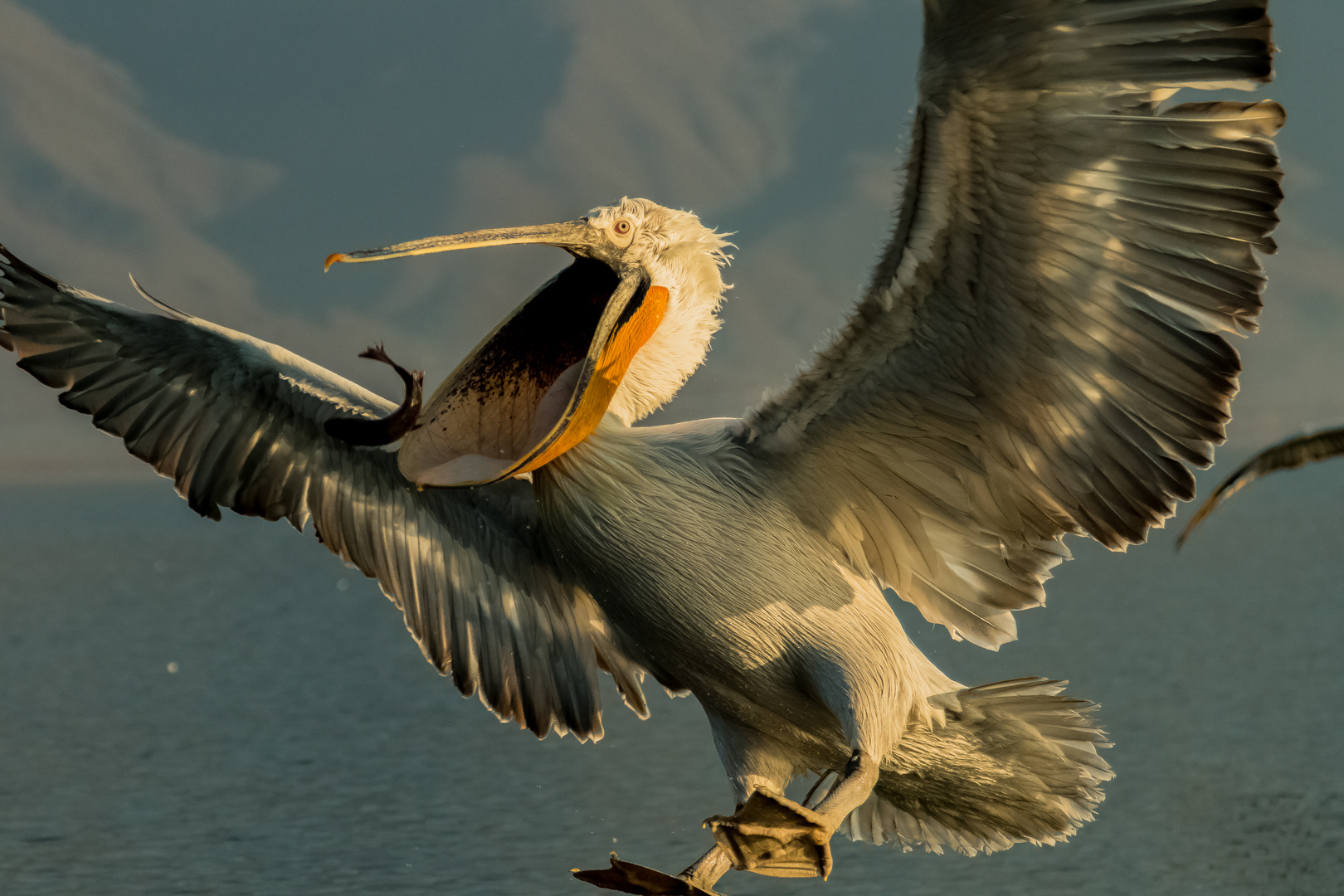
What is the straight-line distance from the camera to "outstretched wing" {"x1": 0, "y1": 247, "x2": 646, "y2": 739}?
14.0 feet

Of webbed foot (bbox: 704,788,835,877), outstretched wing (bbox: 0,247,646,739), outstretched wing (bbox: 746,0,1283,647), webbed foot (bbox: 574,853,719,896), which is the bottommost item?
webbed foot (bbox: 574,853,719,896)

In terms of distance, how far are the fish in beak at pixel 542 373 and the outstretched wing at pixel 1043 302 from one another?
453 millimetres

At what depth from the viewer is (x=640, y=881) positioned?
3.52 meters

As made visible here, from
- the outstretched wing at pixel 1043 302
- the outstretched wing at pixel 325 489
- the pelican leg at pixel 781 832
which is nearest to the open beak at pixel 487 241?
the outstretched wing at pixel 1043 302

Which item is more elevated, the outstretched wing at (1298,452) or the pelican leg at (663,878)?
the outstretched wing at (1298,452)

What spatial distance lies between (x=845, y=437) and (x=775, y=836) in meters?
1.03

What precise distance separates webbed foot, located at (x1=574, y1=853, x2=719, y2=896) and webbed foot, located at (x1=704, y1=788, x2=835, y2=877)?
0.34 metres

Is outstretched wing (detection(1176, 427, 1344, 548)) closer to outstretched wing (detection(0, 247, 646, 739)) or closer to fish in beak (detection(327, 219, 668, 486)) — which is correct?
fish in beak (detection(327, 219, 668, 486))

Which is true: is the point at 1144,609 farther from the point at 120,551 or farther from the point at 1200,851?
the point at 120,551

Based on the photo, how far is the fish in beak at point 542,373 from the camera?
3330mm

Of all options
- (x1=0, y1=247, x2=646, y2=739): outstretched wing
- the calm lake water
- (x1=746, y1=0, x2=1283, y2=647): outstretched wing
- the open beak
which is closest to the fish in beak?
the open beak

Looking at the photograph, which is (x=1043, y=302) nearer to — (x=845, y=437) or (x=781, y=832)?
(x=845, y=437)

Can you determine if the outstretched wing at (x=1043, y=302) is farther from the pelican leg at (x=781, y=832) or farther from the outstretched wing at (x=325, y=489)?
the outstretched wing at (x=325, y=489)

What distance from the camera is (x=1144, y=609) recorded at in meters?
34.5
